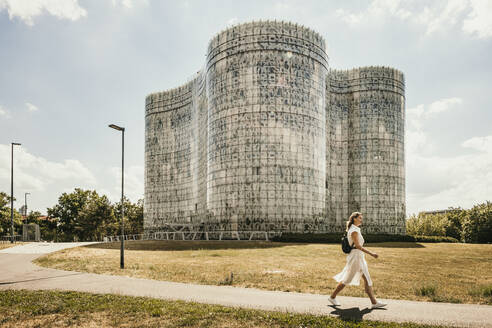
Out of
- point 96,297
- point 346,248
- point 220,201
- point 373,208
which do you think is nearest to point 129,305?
point 96,297

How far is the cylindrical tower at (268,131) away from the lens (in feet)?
186

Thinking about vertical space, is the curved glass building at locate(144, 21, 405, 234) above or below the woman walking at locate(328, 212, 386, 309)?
above

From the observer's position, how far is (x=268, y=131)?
187 ft

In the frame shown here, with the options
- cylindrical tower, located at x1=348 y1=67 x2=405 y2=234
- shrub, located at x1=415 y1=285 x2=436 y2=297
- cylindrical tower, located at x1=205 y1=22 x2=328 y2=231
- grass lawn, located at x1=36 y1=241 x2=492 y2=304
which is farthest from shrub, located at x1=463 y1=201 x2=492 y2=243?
shrub, located at x1=415 y1=285 x2=436 y2=297

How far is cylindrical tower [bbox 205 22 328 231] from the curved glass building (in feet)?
0.49

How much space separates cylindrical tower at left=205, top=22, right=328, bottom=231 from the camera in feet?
186

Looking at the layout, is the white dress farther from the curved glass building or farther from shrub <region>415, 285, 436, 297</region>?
the curved glass building

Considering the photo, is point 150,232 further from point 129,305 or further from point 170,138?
point 129,305

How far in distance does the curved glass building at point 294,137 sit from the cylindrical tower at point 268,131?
0.15 m

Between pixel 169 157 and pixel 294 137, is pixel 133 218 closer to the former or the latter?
pixel 169 157

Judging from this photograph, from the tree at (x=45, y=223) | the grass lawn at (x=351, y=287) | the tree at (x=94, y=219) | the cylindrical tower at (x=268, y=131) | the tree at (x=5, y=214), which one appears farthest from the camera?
the tree at (x=45, y=223)

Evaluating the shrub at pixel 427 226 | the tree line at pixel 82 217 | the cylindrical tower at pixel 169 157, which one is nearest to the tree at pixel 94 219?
the tree line at pixel 82 217

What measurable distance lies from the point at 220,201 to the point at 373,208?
29161 millimetres

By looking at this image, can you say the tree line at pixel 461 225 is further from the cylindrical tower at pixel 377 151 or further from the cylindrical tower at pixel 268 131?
the cylindrical tower at pixel 268 131
